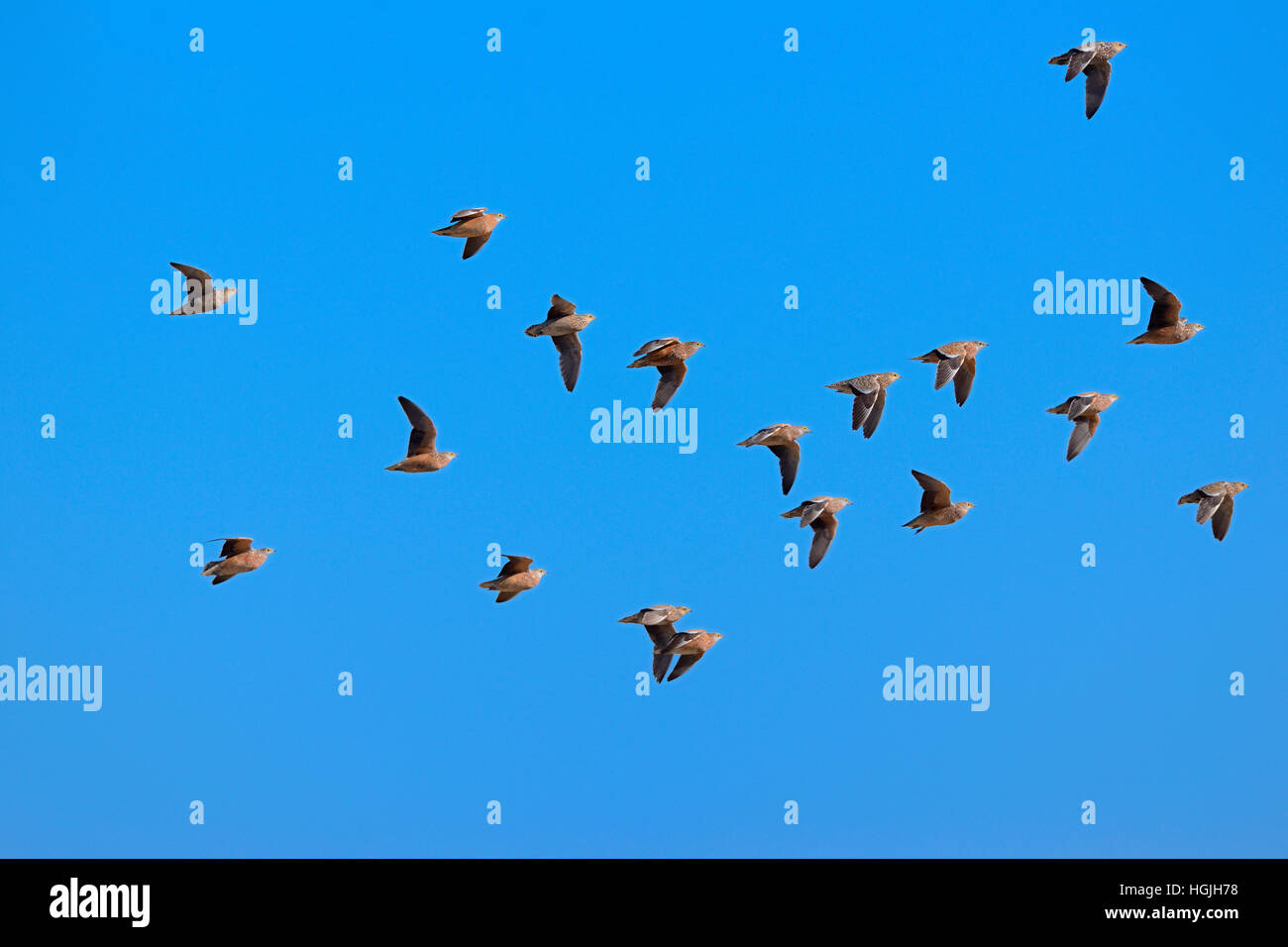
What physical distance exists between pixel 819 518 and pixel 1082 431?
14.8 feet

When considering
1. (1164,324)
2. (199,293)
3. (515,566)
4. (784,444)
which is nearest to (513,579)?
(515,566)

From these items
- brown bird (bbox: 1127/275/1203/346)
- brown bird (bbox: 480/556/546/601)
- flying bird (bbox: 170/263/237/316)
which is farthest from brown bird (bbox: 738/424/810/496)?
flying bird (bbox: 170/263/237/316)

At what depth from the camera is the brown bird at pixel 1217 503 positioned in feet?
87.5

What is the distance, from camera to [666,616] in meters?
25.9

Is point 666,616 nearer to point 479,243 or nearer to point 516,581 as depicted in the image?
point 516,581

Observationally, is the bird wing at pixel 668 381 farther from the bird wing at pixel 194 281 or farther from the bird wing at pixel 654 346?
the bird wing at pixel 194 281

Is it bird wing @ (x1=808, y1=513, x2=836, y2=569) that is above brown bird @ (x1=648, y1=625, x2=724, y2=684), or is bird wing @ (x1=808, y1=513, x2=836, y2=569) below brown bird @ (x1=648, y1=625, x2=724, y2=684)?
above

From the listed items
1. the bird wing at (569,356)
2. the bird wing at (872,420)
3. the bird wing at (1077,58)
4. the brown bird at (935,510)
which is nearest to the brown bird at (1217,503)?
the brown bird at (935,510)

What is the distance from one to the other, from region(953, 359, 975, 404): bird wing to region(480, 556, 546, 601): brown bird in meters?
7.50

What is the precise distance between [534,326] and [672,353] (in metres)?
2.31

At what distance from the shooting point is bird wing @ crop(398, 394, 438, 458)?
26453 mm

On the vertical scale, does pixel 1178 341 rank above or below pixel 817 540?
above

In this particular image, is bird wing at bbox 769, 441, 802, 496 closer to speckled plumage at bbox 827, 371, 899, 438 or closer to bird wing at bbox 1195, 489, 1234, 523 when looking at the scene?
speckled plumage at bbox 827, 371, 899, 438
